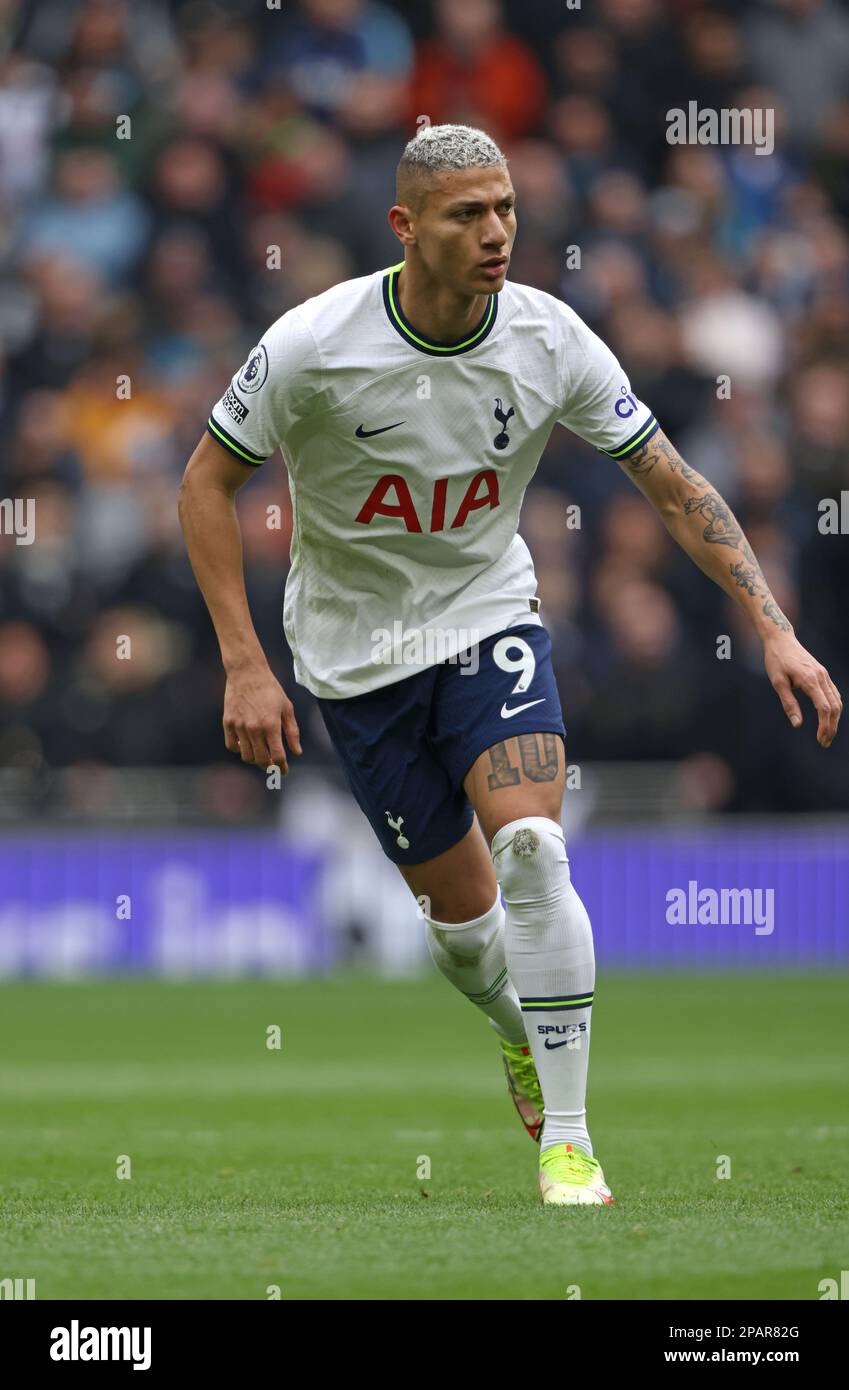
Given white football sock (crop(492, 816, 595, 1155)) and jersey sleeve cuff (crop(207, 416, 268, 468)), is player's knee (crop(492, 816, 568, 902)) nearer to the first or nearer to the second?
white football sock (crop(492, 816, 595, 1155))

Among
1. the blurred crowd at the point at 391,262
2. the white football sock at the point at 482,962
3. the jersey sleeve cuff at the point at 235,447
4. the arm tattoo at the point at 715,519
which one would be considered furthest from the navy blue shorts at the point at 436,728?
the blurred crowd at the point at 391,262

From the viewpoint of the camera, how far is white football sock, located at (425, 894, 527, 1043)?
6.50m

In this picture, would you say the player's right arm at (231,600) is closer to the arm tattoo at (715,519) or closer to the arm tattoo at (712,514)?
the arm tattoo at (712,514)

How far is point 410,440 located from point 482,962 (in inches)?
60.7

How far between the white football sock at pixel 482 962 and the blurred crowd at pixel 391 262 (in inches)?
278

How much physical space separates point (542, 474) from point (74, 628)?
10.1 ft

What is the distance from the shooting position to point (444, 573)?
612 cm

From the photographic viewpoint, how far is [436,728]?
6145mm

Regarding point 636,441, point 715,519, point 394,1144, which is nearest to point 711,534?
point 715,519

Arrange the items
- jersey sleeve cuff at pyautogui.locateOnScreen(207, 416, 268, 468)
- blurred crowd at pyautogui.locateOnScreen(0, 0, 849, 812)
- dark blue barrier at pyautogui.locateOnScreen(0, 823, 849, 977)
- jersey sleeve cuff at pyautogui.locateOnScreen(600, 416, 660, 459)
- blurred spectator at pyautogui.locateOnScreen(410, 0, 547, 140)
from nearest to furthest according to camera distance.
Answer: jersey sleeve cuff at pyautogui.locateOnScreen(207, 416, 268, 468) < jersey sleeve cuff at pyautogui.locateOnScreen(600, 416, 660, 459) < dark blue barrier at pyautogui.locateOnScreen(0, 823, 849, 977) < blurred crowd at pyautogui.locateOnScreen(0, 0, 849, 812) < blurred spectator at pyautogui.locateOnScreen(410, 0, 547, 140)

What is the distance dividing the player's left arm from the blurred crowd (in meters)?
7.49

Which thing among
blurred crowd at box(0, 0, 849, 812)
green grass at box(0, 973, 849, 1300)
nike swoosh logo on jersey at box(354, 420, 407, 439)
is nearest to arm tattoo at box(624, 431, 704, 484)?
nike swoosh logo on jersey at box(354, 420, 407, 439)

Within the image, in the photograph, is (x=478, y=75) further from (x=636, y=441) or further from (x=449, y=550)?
(x=449, y=550)

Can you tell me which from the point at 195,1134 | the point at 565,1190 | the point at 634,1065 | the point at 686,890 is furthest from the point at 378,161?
the point at 565,1190
